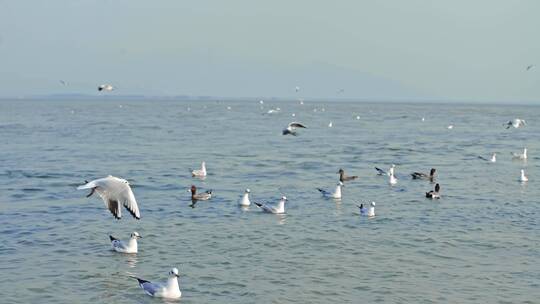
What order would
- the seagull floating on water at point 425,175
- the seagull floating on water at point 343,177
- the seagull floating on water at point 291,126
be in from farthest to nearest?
the seagull floating on water at point 291,126 < the seagull floating on water at point 425,175 < the seagull floating on water at point 343,177

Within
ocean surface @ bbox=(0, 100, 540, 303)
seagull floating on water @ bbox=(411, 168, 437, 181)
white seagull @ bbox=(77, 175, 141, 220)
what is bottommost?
ocean surface @ bbox=(0, 100, 540, 303)

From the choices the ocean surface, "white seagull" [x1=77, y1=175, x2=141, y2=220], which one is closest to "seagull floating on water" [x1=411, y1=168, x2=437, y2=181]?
the ocean surface

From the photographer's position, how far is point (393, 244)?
19.9 m

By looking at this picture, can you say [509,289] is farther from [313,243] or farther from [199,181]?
[199,181]

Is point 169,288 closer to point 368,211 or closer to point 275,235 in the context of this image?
point 275,235

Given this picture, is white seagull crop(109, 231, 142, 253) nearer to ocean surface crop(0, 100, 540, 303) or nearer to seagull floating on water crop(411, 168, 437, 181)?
ocean surface crop(0, 100, 540, 303)

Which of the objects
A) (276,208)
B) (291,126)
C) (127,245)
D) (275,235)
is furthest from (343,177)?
(127,245)

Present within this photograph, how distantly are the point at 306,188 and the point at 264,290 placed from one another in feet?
51.0

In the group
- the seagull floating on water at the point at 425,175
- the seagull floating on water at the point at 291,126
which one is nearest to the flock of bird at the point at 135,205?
the seagull floating on water at the point at 425,175

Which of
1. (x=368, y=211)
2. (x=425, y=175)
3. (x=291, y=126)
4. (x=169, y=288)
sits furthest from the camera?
(x=291, y=126)

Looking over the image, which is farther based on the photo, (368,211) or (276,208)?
(276,208)

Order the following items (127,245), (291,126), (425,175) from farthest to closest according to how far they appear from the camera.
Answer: (291,126)
(425,175)
(127,245)

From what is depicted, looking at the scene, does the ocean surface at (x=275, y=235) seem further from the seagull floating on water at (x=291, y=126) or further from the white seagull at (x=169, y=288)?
the seagull floating on water at (x=291, y=126)

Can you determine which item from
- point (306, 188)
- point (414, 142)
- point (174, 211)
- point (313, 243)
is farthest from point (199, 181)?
point (414, 142)
